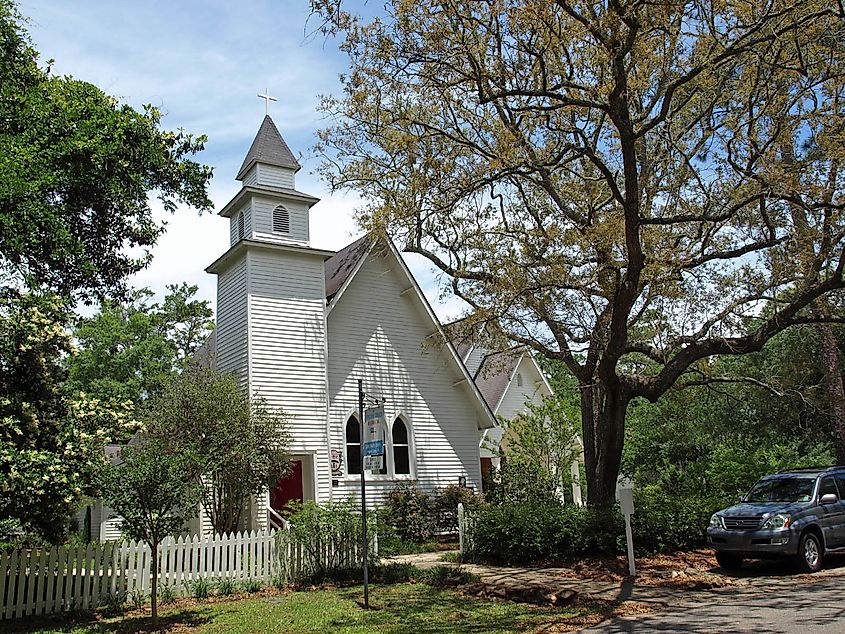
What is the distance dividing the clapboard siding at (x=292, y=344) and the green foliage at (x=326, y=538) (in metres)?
4.82

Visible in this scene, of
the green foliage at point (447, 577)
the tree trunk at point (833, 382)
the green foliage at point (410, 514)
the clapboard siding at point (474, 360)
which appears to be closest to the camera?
the green foliage at point (447, 577)

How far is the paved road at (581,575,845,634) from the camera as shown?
8656mm

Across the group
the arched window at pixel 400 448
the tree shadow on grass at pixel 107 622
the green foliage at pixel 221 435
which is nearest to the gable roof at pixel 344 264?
the arched window at pixel 400 448

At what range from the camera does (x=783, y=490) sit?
14633 millimetres

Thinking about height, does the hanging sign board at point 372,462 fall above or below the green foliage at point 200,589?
above

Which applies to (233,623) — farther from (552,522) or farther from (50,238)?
(50,238)

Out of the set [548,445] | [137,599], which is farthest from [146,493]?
[548,445]

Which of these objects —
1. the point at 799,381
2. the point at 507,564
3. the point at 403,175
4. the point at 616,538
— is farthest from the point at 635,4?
the point at 799,381

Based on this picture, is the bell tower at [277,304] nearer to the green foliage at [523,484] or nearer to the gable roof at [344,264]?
the gable roof at [344,264]

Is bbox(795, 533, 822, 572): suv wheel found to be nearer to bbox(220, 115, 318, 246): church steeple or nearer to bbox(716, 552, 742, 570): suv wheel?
bbox(716, 552, 742, 570): suv wheel

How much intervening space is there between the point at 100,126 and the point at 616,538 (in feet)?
46.7

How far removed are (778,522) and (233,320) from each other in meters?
15.2

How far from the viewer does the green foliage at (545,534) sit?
1518 cm

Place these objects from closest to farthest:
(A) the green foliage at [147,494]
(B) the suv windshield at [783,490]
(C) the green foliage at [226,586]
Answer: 1. (A) the green foliage at [147,494]
2. (C) the green foliage at [226,586]
3. (B) the suv windshield at [783,490]
